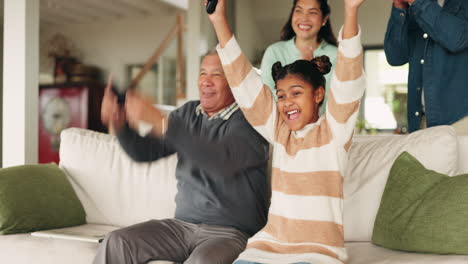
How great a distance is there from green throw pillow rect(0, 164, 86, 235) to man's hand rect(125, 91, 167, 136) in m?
1.02

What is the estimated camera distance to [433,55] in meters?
2.27

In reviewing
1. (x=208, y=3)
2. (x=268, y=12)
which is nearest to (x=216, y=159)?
(x=208, y=3)

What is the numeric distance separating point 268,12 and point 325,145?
6187 mm

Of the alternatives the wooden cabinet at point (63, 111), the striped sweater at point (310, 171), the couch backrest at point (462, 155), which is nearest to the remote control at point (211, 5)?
the striped sweater at point (310, 171)

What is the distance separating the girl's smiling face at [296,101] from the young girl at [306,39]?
0.48 m

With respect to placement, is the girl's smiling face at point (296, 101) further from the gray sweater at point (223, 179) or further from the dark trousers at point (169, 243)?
the dark trousers at point (169, 243)

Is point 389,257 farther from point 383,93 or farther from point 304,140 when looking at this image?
point 383,93

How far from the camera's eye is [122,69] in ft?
28.9

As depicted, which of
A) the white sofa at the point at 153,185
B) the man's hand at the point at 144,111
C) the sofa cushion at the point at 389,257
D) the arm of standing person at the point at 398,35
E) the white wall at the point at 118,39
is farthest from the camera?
the white wall at the point at 118,39

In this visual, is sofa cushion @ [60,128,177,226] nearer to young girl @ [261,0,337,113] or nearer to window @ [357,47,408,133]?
young girl @ [261,0,337,113]

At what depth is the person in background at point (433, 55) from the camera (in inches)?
83.9

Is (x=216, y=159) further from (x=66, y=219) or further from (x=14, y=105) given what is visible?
(x=14, y=105)

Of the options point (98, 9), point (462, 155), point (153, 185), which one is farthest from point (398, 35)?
point (98, 9)

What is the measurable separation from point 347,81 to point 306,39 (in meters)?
0.69
